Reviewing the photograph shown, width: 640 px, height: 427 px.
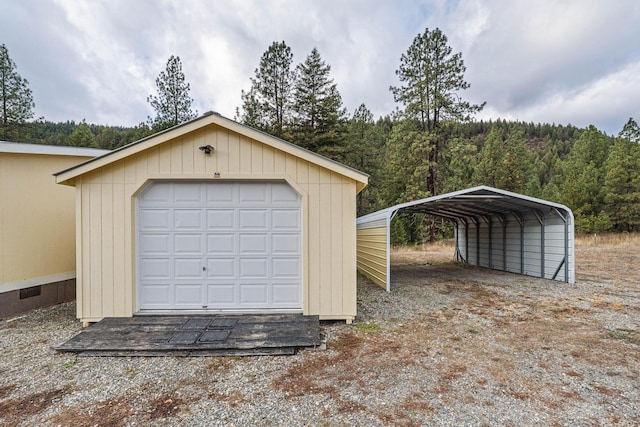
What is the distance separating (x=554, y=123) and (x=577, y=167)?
52.8 metres

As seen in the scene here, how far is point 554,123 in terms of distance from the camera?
67062 millimetres

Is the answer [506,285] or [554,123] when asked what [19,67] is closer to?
[506,285]

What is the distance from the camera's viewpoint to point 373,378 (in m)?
3.38

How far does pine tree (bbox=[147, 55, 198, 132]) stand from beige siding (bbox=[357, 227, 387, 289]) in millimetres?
12600

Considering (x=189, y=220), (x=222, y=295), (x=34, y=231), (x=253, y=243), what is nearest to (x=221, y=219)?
(x=189, y=220)

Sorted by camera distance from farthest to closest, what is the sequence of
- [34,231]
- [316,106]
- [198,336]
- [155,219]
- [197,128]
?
1. [316,106]
2. [34,231]
3. [155,219]
4. [197,128]
5. [198,336]

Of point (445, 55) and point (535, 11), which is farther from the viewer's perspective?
point (445, 55)

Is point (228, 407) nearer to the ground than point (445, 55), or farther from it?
nearer to the ground

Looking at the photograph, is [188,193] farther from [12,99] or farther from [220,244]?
[12,99]

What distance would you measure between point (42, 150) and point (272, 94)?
12.6m

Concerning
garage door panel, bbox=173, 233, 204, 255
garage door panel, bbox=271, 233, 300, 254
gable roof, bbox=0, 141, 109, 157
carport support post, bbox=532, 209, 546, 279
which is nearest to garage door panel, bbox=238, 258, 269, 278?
garage door panel, bbox=271, 233, 300, 254

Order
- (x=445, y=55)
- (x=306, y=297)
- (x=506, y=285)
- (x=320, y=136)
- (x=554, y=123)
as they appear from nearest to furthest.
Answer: (x=306, y=297)
(x=506, y=285)
(x=320, y=136)
(x=445, y=55)
(x=554, y=123)

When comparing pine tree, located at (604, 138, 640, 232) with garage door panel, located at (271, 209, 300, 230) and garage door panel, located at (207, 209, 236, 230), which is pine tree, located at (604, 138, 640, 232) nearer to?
garage door panel, located at (271, 209, 300, 230)

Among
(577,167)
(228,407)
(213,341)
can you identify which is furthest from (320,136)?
(577,167)
